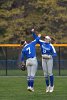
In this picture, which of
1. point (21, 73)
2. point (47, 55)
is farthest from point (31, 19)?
point (47, 55)

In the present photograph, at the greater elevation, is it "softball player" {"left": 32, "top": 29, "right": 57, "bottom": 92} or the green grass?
"softball player" {"left": 32, "top": 29, "right": 57, "bottom": 92}

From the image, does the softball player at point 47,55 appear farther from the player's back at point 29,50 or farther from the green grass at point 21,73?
the green grass at point 21,73

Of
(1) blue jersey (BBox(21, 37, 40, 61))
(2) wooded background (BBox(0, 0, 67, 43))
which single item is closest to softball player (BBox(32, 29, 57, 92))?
(1) blue jersey (BBox(21, 37, 40, 61))

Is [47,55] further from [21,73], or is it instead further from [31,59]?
[21,73]

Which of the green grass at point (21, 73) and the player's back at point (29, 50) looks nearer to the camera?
the player's back at point (29, 50)

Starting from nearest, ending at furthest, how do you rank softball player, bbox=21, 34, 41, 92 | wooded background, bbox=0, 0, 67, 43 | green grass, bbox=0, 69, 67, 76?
softball player, bbox=21, 34, 41, 92 < green grass, bbox=0, 69, 67, 76 < wooded background, bbox=0, 0, 67, 43

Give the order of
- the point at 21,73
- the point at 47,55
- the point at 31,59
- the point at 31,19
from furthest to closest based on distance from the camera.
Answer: the point at 31,19
the point at 21,73
the point at 31,59
the point at 47,55

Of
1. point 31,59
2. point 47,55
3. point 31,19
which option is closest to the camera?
point 47,55

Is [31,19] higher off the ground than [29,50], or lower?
lower

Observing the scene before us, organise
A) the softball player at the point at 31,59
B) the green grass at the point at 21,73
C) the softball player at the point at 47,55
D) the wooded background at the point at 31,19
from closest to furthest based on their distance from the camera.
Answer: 1. the softball player at the point at 47,55
2. the softball player at the point at 31,59
3. the green grass at the point at 21,73
4. the wooded background at the point at 31,19

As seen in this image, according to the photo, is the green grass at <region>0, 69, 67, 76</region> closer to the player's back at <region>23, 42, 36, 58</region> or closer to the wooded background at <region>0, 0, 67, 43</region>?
the wooded background at <region>0, 0, 67, 43</region>

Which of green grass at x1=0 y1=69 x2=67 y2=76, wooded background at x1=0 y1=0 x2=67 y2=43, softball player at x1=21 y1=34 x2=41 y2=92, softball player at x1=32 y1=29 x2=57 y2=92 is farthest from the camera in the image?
wooded background at x1=0 y1=0 x2=67 y2=43

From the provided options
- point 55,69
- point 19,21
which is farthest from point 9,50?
point 19,21

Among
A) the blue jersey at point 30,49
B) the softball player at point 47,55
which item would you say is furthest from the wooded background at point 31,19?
the softball player at point 47,55
